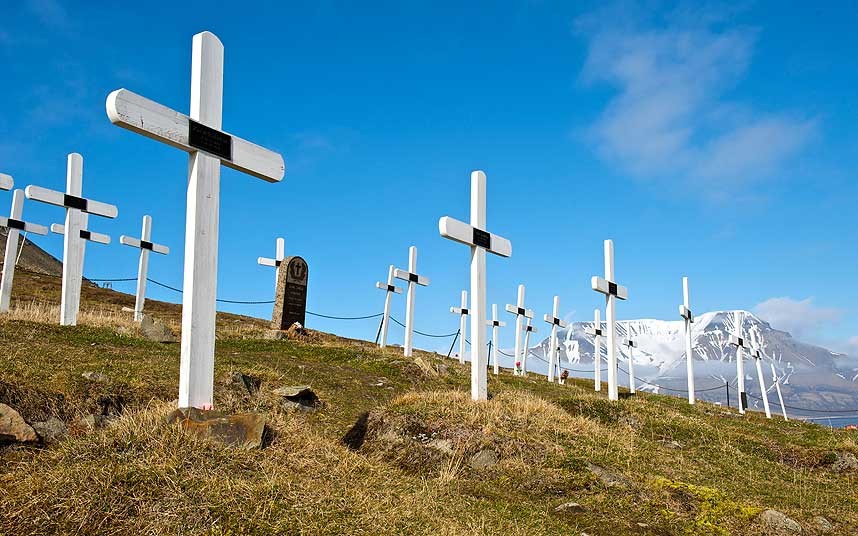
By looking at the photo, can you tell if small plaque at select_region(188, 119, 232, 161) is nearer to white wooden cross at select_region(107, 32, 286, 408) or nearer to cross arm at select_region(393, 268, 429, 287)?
white wooden cross at select_region(107, 32, 286, 408)

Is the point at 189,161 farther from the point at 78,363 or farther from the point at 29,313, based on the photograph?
the point at 29,313

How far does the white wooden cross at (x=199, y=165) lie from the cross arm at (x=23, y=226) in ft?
50.5

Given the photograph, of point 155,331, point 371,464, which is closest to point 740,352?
point 155,331

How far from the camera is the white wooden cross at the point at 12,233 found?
61.0ft

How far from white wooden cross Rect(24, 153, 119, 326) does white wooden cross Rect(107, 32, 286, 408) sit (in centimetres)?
1192

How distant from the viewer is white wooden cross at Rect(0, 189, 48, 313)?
1858cm

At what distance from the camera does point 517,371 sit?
2975cm

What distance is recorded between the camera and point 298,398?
10742mm

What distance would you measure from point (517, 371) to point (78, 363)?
73.5 ft

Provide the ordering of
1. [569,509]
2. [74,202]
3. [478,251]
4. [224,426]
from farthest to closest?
[74,202] → [478,251] → [569,509] → [224,426]

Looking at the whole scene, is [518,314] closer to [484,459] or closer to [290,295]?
[290,295]

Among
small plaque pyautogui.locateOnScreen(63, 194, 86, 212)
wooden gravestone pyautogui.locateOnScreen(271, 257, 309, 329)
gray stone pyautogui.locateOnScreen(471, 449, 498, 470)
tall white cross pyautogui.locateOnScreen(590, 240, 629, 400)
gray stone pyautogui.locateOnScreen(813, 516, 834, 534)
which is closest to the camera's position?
gray stone pyautogui.locateOnScreen(813, 516, 834, 534)

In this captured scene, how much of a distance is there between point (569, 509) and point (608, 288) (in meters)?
11.7

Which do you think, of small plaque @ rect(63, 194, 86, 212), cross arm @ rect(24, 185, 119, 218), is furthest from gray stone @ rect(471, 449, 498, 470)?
small plaque @ rect(63, 194, 86, 212)
